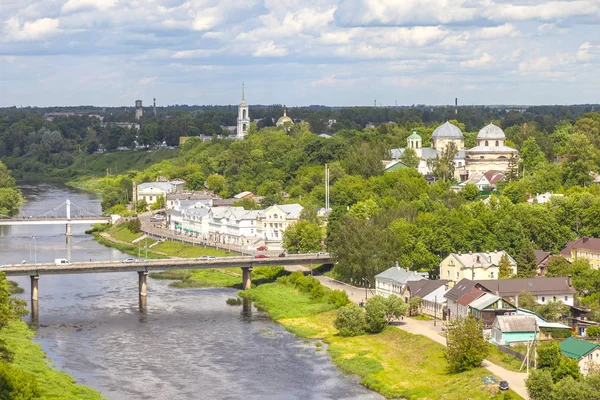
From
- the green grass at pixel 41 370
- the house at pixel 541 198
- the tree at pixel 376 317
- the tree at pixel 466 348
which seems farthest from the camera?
the house at pixel 541 198

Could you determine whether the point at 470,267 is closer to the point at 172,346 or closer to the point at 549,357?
the point at 172,346

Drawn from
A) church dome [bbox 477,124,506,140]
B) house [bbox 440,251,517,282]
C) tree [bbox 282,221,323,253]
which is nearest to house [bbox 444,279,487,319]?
house [bbox 440,251,517,282]

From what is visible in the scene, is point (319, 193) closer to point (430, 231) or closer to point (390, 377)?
point (430, 231)

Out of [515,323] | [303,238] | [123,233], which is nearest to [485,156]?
[303,238]

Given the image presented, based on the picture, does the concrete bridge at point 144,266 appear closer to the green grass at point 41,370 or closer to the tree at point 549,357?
the green grass at point 41,370

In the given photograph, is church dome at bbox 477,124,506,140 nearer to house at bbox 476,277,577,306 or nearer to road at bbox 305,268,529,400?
road at bbox 305,268,529,400

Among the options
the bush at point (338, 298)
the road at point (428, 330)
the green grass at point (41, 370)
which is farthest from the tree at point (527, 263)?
the green grass at point (41, 370)
